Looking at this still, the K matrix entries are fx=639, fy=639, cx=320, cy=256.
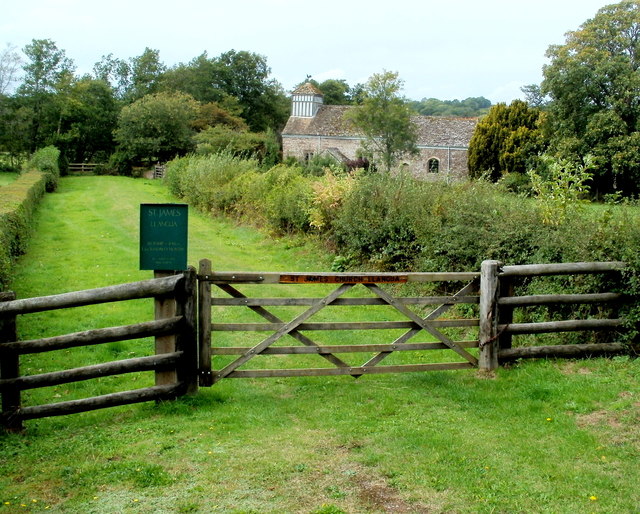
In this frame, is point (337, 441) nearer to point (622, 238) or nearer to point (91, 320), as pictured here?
point (622, 238)

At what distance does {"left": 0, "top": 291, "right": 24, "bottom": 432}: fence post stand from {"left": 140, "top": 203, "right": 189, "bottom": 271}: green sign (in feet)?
4.34

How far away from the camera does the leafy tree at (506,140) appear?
Answer: 5053cm

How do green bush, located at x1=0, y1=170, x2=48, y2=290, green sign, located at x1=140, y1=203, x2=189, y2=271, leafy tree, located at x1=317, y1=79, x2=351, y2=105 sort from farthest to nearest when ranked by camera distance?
leafy tree, located at x1=317, y1=79, x2=351, y2=105 → green bush, located at x1=0, y1=170, x2=48, y2=290 → green sign, located at x1=140, y1=203, x2=189, y2=271

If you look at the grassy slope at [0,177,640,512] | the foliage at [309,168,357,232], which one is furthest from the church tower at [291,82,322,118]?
the grassy slope at [0,177,640,512]

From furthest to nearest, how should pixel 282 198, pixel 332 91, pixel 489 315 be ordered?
pixel 332 91 → pixel 282 198 → pixel 489 315

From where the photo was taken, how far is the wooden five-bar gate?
6074 mm

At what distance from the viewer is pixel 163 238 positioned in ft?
21.5

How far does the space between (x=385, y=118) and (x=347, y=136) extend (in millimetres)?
11933

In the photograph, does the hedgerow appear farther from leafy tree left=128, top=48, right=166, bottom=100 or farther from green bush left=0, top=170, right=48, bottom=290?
leafy tree left=128, top=48, right=166, bottom=100

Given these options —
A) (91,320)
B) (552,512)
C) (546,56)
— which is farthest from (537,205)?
(546,56)

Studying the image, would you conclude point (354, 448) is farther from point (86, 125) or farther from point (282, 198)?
point (86, 125)

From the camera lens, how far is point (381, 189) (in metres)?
14.8

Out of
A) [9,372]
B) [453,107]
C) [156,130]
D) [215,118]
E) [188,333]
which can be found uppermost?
[453,107]

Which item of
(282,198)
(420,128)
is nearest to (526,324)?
(282,198)
